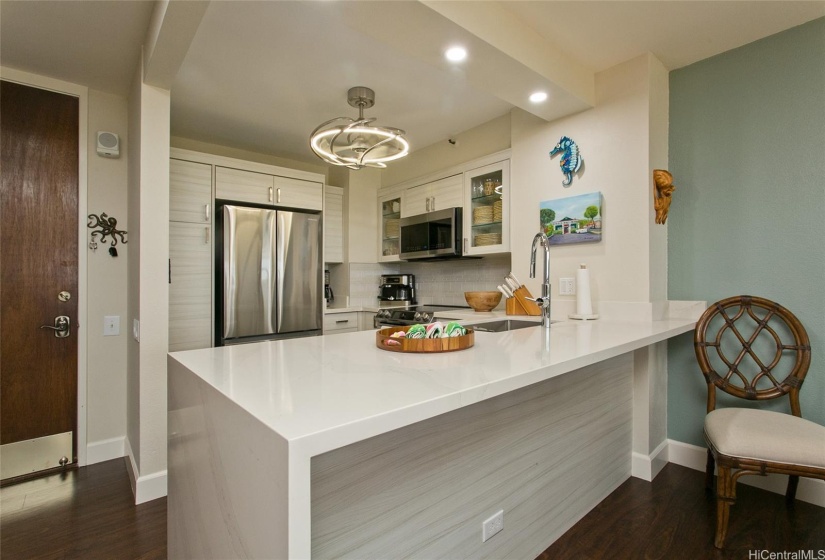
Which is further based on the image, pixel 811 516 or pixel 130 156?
pixel 130 156

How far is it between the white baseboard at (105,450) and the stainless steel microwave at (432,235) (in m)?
2.62

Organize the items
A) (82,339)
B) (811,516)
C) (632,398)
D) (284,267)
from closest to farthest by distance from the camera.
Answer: (811,516)
(632,398)
(82,339)
(284,267)

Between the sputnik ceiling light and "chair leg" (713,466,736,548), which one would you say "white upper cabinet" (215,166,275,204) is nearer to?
the sputnik ceiling light

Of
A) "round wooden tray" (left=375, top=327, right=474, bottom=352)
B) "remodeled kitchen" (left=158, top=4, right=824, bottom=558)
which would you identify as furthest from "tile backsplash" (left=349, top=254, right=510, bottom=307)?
"round wooden tray" (left=375, top=327, right=474, bottom=352)

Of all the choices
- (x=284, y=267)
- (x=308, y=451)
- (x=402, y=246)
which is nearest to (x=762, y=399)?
(x=308, y=451)

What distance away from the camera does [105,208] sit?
103 inches

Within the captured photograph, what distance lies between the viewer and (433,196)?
356 centimetres

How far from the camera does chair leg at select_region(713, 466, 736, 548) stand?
1.62 meters

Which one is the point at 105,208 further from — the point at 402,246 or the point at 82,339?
the point at 402,246

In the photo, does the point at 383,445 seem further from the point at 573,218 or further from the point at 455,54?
Result: the point at 573,218

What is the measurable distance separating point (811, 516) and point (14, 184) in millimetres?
4615

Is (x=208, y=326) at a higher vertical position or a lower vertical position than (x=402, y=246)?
lower

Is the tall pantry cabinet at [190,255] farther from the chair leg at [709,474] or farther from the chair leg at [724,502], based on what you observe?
the chair leg at [709,474]

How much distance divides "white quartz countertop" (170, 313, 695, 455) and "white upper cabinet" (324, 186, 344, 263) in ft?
8.33
